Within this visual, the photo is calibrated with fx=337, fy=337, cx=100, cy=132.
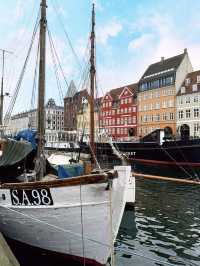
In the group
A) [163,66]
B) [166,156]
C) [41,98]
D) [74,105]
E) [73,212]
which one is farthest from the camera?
[163,66]

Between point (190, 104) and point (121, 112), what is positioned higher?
point (121, 112)

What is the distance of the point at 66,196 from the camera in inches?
331

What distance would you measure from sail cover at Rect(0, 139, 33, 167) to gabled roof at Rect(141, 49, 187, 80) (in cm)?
6436

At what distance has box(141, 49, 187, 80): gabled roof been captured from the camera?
73.1 metres

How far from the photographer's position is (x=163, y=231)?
1298 cm

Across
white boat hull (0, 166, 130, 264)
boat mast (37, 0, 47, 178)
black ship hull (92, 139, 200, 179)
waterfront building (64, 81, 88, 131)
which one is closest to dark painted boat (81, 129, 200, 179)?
black ship hull (92, 139, 200, 179)

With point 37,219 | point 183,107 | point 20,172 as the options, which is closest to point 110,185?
point 37,219

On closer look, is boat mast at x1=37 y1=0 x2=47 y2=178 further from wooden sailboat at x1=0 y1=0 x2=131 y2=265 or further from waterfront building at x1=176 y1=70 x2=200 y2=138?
waterfront building at x1=176 y1=70 x2=200 y2=138

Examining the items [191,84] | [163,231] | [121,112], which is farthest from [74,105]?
[163,231]

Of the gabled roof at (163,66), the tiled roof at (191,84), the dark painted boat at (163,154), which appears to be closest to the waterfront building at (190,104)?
the tiled roof at (191,84)

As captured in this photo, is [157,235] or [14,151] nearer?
[14,151]

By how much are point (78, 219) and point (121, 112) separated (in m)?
79.8

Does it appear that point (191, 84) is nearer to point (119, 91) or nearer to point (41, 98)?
point (119, 91)

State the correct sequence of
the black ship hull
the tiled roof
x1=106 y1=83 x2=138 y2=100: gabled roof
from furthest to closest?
x1=106 y1=83 x2=138 y2=100: gabled roof
the tiled roof
the black ship hull
